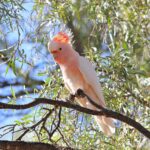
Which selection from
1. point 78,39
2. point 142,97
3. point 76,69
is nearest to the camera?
point 76,69

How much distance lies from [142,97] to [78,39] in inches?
21.4

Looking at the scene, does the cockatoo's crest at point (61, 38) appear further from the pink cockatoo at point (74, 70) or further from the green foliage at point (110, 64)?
the green foliage at point (110, 64)

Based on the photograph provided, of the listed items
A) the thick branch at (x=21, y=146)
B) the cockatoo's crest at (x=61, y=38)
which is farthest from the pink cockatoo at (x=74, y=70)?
the thick branch at (x=21, y=146)

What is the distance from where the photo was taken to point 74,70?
1.48 meters

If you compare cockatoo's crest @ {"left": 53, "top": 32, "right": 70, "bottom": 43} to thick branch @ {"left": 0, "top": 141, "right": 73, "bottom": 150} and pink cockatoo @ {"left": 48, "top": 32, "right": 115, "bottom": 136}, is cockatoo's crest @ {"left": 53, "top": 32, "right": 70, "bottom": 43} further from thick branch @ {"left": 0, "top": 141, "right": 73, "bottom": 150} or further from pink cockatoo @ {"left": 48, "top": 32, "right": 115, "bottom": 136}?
thick branch @ {"left": 0, "top": 141, "right": 73, "bottom": 150}

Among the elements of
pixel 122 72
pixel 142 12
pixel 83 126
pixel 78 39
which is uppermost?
pixel 78 39

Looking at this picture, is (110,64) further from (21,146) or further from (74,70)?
(21,146)

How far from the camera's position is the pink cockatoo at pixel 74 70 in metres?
1.39

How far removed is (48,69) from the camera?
1614 mm

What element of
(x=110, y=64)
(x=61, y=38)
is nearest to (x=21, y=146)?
(x=61, y=38)

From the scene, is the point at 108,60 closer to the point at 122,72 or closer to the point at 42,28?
the point at 122,72

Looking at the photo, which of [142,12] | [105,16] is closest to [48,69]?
[105,16]

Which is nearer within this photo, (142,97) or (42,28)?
(142,97)

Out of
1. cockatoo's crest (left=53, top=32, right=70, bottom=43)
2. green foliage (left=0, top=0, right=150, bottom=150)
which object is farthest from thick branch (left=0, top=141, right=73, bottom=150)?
cockatoo's crest (left=53, top=32, right=70, bottom=43)
